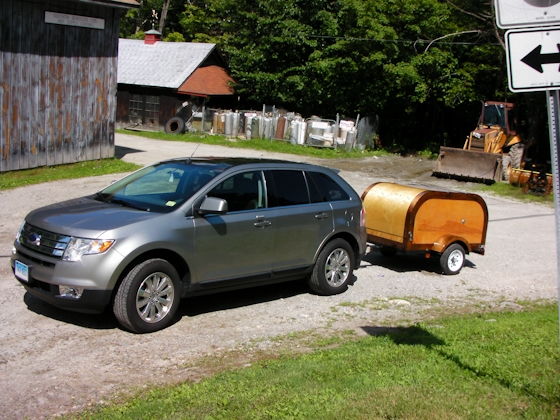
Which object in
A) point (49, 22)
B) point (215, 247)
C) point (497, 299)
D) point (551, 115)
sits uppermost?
point (49, 22)

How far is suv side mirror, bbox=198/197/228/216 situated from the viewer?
7195mm

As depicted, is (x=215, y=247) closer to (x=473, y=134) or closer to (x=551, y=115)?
(x=551, y=115)

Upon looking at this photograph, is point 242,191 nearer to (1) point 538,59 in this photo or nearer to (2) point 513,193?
(1) point 538,59

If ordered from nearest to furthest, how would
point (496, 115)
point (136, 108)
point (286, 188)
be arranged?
point (286, 188), point (496, 115), point (136, 108)

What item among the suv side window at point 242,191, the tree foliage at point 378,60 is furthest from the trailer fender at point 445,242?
the tree foliage at point 378,60

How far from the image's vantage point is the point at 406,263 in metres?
11.7

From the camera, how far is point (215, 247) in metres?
7.46

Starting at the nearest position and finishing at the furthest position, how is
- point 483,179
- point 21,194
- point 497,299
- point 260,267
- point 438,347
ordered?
point 438,347
point 260,267
point 497,299
point 21,194
point 483,179

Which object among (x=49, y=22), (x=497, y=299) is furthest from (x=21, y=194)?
(x=497, y=299)

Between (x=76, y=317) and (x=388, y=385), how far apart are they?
3704 millimetres

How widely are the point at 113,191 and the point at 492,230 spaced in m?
9.92

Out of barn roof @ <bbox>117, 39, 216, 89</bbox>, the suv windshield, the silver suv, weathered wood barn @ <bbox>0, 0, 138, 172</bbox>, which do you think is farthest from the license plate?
barn roof @ <bbox>117, 39, 216, 89</bbox>

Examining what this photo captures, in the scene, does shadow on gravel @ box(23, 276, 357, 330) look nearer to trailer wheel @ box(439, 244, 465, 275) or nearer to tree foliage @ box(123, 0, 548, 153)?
trailer wheel @ box(439, 244, 465, 275)

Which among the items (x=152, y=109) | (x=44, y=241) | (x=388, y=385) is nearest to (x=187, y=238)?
(x=44, y=241)
